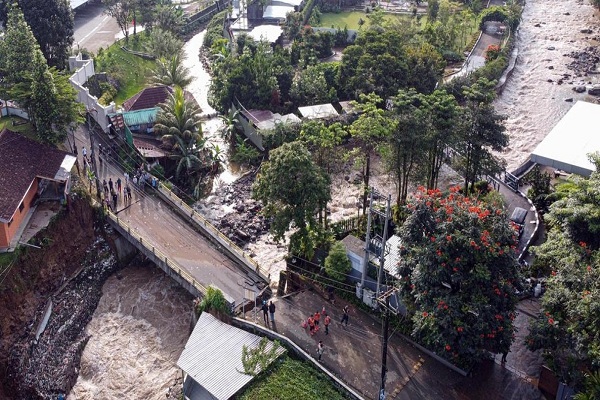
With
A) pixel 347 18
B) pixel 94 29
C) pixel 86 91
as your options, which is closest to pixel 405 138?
pixel 86 91

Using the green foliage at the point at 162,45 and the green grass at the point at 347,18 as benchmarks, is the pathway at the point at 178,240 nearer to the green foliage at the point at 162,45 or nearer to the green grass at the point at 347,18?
the green foliage at the point at 162,45

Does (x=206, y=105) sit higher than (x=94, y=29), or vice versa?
(x=94, y=29)

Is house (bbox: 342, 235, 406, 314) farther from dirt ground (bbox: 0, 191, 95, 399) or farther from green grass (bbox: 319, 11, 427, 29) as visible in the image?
green grass (bbox: 319, 11, 427, 29)

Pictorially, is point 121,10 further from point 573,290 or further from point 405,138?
point 573,290

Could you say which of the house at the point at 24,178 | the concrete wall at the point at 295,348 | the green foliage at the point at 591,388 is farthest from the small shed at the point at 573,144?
the house at the point at 24,178

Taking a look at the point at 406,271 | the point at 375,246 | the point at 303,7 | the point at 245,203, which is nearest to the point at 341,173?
the point at 245,203

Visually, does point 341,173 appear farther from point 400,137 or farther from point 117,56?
point 117,56
